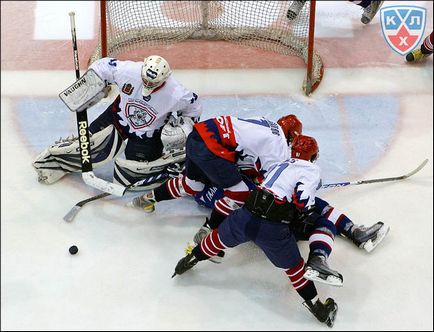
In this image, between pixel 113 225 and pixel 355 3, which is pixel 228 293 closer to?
pixel 113 225

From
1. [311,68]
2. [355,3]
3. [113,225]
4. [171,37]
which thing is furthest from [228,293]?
[355,3]

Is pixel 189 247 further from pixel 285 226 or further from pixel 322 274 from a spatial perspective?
pixel 322 274

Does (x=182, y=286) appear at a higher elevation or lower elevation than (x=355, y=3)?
lower

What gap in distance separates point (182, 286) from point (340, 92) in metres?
1.72

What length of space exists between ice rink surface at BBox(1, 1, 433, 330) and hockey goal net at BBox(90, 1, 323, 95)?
103 mm

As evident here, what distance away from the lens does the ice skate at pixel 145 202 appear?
3.87m

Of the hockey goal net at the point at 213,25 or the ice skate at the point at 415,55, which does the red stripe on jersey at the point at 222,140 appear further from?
the ice skate at the point at 415,55

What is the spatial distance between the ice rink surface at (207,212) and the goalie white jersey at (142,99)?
0.40 m

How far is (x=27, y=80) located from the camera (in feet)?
15.4

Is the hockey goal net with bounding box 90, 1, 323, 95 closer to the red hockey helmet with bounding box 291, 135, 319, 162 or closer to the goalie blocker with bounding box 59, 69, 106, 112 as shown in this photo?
the goalie blocker with bounding box 59, 69, 106, 112

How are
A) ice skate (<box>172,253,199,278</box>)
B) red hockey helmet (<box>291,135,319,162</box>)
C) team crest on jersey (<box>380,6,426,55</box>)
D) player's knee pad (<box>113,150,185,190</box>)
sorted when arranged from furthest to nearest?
team crest on jersey (<box>380,6,426,55</box>)
player's knee pad (<box>113,150,185,190</box>)
ice skate (<box>172,253,199,278</box>)
red hockey helmet (<box>291,135,319,162</box>)

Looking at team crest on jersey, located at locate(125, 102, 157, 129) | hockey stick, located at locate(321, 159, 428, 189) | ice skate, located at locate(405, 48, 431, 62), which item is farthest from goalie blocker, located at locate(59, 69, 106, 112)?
ice skate, located at locate(405, 48, 431, 62)

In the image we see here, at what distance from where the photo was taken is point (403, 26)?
208 inches

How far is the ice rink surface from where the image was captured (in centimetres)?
351
